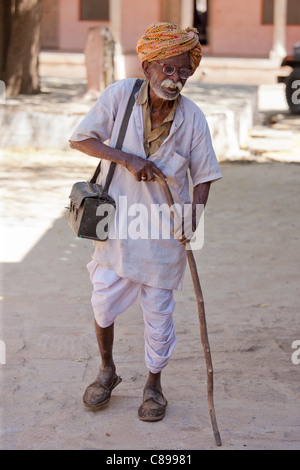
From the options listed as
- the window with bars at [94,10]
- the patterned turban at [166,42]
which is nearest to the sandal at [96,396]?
the patterned turban at [166,42]

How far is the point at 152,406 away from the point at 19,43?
9.42 m

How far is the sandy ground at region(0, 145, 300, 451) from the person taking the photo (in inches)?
135

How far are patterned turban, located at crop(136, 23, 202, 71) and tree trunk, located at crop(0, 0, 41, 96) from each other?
9078 mm

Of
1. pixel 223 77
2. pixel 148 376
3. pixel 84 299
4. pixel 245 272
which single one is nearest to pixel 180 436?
pixel 148 376

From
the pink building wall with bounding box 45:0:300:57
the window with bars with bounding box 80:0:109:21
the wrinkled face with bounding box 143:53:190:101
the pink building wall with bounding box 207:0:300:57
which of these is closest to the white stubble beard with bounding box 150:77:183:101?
the wrinkled face with bounding box 143:53:190:101

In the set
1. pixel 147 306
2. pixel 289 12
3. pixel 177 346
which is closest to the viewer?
pixel 147 306

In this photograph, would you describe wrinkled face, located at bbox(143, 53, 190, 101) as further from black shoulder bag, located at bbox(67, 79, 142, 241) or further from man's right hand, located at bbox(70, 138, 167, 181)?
man's right hand, located at bbox(70, 138, 167, 181)

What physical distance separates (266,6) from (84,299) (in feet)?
59.9

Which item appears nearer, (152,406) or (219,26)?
(152,406)

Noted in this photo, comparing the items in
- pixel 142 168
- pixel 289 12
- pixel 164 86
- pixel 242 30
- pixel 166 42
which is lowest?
pixel 242 30

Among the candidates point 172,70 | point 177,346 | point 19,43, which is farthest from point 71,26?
point 172,70

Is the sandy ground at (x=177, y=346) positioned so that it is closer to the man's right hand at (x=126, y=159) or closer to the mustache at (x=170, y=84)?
the man's right hand at (x=126, y=159)

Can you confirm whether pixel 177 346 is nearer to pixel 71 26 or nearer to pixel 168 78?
pixel 168 78

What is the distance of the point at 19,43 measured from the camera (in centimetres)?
1198
